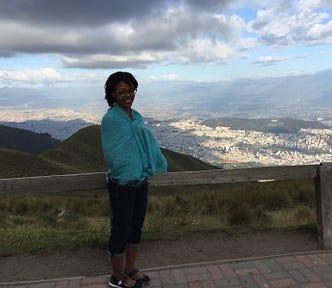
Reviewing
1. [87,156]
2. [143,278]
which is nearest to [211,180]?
[143,278]

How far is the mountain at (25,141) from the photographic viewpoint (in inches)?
4006

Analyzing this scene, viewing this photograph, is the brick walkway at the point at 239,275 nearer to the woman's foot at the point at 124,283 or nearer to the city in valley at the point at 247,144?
the woman's foot at the point at 124,283

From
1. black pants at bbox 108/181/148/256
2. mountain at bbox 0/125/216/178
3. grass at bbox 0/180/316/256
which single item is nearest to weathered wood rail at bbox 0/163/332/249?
black pants at bbox 108/181/148/256

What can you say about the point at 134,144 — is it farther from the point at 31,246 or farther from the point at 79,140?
the point at 79,140

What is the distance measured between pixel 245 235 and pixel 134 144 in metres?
2.72

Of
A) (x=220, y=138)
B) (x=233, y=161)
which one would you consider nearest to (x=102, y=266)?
(x=233, y=161)

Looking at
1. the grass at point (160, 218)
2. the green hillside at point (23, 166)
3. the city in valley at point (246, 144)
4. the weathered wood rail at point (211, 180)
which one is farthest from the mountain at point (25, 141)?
the weathered wood rail at point (211, 180)

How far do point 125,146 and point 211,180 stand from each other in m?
1.48

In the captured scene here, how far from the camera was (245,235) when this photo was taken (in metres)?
5.17

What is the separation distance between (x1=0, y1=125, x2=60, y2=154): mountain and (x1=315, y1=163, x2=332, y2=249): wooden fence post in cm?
10002

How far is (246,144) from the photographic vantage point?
113375 mm

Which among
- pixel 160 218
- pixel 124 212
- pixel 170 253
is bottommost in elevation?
pixel 160 218

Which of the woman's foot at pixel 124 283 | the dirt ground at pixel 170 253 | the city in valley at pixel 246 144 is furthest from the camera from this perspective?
the city in valley at pixel 246 144

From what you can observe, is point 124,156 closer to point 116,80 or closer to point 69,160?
point 116,80
